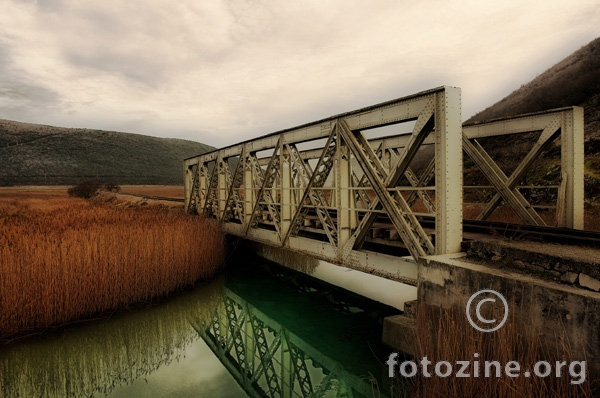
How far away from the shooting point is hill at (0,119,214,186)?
75.1 m

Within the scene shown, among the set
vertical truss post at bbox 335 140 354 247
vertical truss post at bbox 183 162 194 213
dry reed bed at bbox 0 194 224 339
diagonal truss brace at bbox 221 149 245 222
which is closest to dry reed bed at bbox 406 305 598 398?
vertical truss post at bbox 335 140 354 247

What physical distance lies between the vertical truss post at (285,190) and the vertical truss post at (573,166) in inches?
236

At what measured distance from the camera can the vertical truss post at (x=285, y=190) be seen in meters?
8.91

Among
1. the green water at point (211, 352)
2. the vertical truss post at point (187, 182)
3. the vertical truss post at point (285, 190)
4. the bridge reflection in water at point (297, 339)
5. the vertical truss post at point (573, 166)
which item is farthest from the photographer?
the vertical truss post at point (187, 182)

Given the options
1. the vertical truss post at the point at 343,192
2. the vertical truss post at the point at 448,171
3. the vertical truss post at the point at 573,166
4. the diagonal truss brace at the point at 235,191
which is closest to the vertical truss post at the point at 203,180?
the diagonal truss brace at the point at 235,191

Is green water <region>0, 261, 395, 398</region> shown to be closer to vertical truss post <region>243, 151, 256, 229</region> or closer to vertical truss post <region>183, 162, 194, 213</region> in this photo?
vertical truss post <region>243, 151, 256, 229</region>

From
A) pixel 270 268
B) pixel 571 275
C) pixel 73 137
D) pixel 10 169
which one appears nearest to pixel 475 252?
pixel 571 275

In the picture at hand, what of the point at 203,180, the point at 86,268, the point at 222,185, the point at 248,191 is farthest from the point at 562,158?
the point at 203,180

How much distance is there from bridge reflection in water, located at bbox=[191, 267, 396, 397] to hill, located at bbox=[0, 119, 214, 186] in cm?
7621

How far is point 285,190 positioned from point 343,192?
7.89ft

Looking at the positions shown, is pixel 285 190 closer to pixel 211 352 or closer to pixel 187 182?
pixel 211 352

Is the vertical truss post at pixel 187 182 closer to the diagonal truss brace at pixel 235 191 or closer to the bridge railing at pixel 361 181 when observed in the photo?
the diagonal truss brace at pixel 235 191

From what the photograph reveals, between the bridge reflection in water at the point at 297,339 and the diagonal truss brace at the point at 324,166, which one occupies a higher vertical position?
the diagonal truss brace at the point at 324,166

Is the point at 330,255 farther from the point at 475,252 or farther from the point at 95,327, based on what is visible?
the point at 95,327
